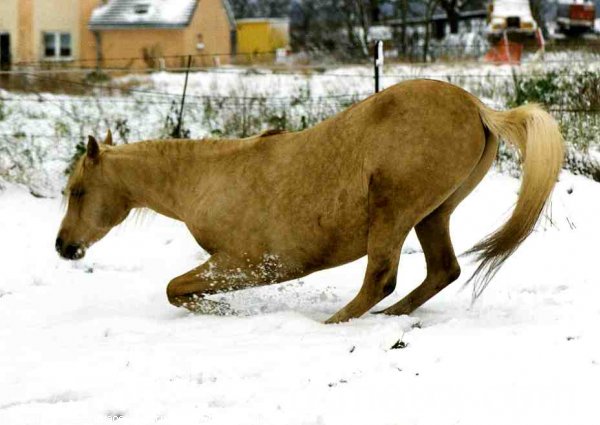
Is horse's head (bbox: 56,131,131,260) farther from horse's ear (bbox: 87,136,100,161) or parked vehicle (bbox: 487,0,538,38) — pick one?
parked vehicle (bbox: 487,0,538,38)

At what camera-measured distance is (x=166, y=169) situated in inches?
228

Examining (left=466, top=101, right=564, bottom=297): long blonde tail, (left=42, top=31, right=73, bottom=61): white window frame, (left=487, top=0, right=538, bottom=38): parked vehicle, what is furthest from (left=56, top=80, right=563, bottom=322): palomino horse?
(left=487, top=0, right=538, bottom=38): parked vehicle

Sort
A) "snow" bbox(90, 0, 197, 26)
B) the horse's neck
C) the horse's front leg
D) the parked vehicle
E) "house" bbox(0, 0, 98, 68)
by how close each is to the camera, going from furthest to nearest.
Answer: the parked vehicle, "snow" bbox(90, 0, 197, 26), "house" bbox(0, 0, 98, 68), the horse's neck, the horse's front leg

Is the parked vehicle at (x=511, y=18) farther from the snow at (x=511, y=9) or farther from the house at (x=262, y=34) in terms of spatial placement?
the house at (x=262, y=34)

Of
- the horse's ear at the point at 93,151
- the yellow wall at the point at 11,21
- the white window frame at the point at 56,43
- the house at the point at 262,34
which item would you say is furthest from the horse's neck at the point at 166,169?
the house at the point at 262,34

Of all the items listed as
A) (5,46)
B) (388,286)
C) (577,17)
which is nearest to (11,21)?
(5,46)

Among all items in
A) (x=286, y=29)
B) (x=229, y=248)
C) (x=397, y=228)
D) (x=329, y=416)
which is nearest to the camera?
(x=329, y=416)

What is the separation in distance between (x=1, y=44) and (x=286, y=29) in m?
19.6

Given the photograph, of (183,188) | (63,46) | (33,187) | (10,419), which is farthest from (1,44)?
(10,419)

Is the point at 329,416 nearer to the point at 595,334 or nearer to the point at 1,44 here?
the point at 595,334

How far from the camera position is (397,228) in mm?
5008

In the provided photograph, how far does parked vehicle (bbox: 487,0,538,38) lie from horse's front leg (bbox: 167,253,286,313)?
29.7 meters

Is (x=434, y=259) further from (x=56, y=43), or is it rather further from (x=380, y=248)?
(x=56, y=43)

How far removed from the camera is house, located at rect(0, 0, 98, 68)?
2284 cm
